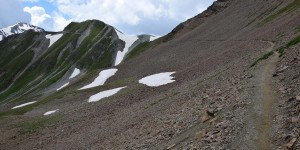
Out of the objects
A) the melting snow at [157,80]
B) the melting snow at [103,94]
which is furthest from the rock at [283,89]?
the melting snow at [103,94]

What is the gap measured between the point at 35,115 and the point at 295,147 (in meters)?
45.9

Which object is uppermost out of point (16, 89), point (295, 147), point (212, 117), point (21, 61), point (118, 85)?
point (21, 61)

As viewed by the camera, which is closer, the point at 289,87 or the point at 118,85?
the point at 289,87

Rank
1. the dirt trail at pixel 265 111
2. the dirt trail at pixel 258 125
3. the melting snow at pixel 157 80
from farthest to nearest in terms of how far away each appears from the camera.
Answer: the melting snow at pixel 157 80 → the dirt trail at pixel 258 125 → the dirt trail at pixel 265 111

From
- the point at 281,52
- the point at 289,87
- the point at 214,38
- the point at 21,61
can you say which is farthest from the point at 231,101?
the point at 21,61

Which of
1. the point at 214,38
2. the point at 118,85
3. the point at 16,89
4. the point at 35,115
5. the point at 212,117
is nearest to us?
the point at 212,117

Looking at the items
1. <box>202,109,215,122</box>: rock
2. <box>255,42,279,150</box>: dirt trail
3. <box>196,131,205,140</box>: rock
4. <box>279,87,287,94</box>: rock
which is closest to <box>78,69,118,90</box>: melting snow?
<box>255,42,279,150</box>: dirt trail

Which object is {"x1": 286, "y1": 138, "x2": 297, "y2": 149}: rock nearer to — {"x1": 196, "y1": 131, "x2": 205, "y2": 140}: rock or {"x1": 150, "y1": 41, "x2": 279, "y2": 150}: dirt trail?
{"x1": 150, "y1": 41, "x2": 279, "y2": 150}: dirt trail

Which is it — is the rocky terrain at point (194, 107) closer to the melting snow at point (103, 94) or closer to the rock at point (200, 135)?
the rock at point (200, 135)

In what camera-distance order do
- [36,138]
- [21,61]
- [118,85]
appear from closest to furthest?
[36,138], [118,85], [21,61]

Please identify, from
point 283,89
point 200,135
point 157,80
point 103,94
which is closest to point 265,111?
point 283,89

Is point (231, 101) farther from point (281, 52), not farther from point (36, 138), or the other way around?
point (36, 138)

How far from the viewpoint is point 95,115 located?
1816 inches

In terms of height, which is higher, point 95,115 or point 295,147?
point 95,115
